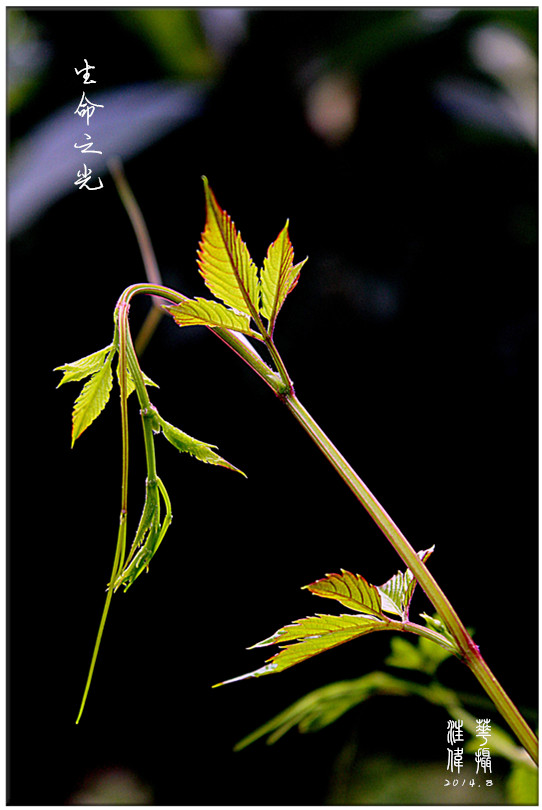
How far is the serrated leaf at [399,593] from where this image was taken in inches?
7.7

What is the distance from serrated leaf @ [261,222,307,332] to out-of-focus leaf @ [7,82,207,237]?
27.8 inches

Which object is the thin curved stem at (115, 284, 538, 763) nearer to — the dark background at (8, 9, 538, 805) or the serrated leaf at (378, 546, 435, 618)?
the serrated leaf at (378, 546, 435, 618)

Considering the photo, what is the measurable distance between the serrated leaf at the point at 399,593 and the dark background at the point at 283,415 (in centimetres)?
51

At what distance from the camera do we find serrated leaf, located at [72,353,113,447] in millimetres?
190

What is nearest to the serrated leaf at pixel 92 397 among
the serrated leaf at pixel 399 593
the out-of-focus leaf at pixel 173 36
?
the serrated leaf at pixel 399 593

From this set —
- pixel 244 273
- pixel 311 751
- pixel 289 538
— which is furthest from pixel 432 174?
pixel 311 751

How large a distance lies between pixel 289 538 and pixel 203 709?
265mm

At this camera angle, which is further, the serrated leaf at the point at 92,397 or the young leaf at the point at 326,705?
the young leaf at the point at 326,705

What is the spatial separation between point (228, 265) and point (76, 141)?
783 mm

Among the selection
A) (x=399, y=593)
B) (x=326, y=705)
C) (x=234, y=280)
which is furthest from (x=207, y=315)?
(x=326, y=705)

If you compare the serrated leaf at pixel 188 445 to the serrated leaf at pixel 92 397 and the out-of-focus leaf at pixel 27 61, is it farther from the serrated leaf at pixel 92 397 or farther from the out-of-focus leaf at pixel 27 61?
the out-of-focus leaf at pixel 27 61

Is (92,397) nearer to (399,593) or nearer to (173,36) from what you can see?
(399,593)

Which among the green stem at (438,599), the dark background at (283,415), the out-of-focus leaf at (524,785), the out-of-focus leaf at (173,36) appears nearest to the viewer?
the green stem at (438,599)

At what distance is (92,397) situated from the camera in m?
0.19
